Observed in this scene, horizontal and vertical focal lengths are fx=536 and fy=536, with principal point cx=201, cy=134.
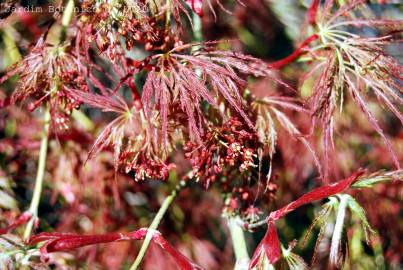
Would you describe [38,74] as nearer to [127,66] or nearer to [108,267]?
[127,66]

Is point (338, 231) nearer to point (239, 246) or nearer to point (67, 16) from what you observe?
point (239, 246)

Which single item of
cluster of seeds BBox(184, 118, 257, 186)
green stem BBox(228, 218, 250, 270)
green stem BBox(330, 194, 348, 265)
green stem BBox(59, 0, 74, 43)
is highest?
green stem BBox(59, 0, 74, 43)

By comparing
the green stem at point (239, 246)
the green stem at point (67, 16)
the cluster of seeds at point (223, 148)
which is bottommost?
the green stem at point (239, 246)

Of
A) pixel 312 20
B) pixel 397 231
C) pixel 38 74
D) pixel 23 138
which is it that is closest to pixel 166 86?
pixel 38 74

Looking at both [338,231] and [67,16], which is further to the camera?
[67,16]

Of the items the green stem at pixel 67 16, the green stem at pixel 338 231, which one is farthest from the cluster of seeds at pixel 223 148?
the green stem at pixel 67 16

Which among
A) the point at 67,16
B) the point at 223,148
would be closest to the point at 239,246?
the point at 223,148

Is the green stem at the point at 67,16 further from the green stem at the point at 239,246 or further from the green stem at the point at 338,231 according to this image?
the green stem at the point at 338,231

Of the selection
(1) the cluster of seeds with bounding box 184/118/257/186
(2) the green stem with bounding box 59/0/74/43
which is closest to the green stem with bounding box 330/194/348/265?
(1) the cluster of seeds with bounding box 184/118/257/186

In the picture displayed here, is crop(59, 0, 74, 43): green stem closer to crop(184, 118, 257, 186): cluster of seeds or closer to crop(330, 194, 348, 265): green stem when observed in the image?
crop(184, 118, 257, 186): cluster of seeds
